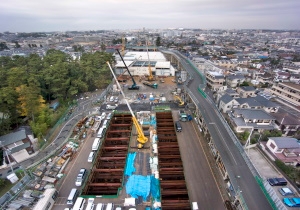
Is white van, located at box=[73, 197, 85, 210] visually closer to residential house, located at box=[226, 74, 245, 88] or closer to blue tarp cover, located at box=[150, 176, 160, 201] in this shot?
blue tarp cover, located at box=[150, 176, 160, 201]

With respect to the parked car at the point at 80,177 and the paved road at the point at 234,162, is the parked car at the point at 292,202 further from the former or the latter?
the parked car at the point at 80,177

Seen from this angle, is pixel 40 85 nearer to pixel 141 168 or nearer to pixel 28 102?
pixel 28 102

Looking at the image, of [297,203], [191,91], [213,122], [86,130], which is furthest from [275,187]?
[86,130]

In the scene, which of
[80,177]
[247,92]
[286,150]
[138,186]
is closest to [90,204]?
[80,177]

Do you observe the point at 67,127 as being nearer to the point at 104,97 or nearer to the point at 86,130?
the point at 86,130

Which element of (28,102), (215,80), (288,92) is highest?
(28,102)

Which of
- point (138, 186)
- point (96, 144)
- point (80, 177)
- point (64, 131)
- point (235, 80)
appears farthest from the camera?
point (235, 80)
